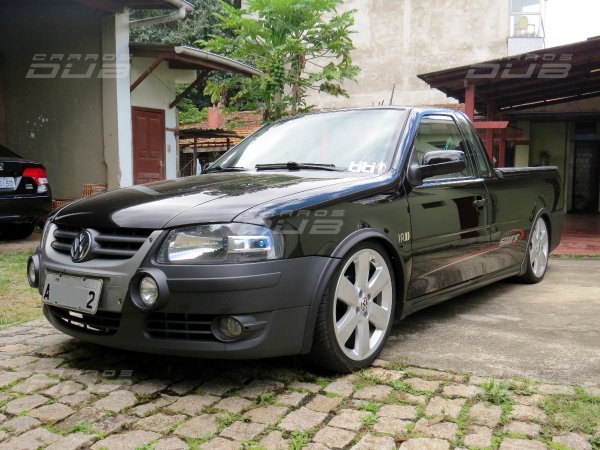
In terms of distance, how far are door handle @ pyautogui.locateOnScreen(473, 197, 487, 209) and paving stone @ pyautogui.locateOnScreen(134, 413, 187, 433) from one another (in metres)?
2.61

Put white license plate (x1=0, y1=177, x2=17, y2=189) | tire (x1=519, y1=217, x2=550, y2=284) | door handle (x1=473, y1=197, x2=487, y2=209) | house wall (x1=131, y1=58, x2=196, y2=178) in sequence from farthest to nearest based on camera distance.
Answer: house wall (x1=131, y1=58, x2=196, y2=178) → white license plate (x1=0, y1=177, x2=17, y2=189) → tire (x1=519, y1=217, x2=550, y2=284) → door handle (x1=473, y1=197, x2=487, y2=209)

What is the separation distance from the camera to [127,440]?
2.46 metres

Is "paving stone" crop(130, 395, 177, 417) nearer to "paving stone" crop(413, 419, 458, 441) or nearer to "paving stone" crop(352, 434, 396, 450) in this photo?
"paving stone" crop(352, 434, 396, 450)

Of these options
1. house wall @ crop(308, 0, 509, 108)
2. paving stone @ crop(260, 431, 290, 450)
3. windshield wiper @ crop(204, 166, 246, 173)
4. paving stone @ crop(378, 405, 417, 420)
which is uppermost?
house wall @ crop(308, 0, 509, 108)

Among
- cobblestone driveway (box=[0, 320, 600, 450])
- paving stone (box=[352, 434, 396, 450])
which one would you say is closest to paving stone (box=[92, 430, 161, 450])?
cobblestone driveway (box=[0, 320, 600, 450])

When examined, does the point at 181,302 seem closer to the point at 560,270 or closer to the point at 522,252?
the point at 522,252

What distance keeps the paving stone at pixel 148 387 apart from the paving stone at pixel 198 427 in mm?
387

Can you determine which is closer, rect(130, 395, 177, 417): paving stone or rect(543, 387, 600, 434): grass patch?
rect(543, 387, 600, 434): grass patch

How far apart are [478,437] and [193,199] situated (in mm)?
1673

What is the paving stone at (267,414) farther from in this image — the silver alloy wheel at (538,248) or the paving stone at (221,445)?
the silver alloy wheel at (538,248)

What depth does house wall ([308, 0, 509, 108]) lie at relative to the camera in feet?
72.6

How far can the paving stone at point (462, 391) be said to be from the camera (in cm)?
292

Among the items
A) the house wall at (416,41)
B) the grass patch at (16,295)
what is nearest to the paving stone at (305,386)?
the grass patch at (16,295)

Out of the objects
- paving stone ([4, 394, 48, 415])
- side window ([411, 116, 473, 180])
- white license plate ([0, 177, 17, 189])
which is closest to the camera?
paving stone ([4, 394, 48, 415])
